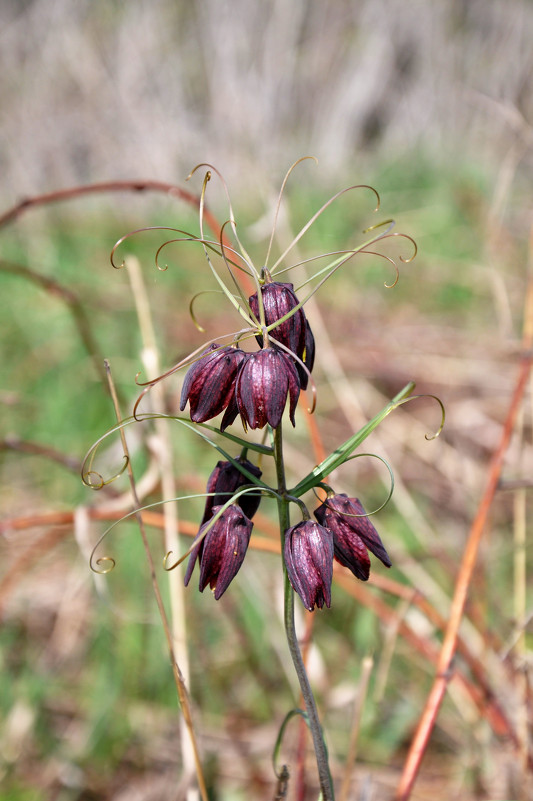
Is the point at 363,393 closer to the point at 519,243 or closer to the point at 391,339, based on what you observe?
the point at 391,339

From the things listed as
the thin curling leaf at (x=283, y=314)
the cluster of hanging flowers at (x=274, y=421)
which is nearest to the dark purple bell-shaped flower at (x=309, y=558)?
the cluster of hanging flowers at (x=274, y=421)

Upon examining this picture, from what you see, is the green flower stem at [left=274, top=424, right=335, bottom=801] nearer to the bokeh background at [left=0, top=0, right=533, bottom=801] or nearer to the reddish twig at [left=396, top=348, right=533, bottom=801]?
the reddish twig at [left=396, top=348, right=533, bottom=801]

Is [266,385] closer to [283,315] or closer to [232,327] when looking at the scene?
[283,315]

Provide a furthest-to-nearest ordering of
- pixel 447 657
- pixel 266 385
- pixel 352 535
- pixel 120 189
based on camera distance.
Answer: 1. pixel 120 189
2. pixel 447 657
3. pixel 352 535
4. pixel 266 385

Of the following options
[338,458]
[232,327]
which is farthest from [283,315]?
[232,327]

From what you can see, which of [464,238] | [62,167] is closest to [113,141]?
[62,167]

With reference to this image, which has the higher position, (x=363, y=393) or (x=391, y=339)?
(x=391, y=339)
